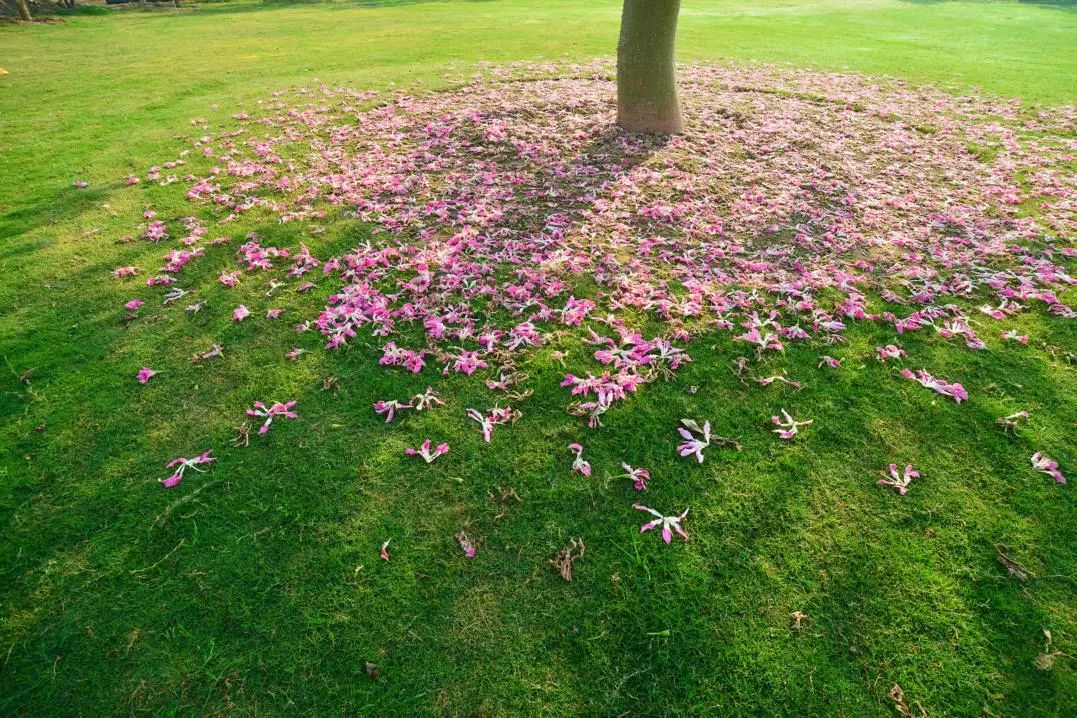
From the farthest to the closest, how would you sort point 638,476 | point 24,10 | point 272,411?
1. point 24,10
2. point 272,411
3. point 638,476

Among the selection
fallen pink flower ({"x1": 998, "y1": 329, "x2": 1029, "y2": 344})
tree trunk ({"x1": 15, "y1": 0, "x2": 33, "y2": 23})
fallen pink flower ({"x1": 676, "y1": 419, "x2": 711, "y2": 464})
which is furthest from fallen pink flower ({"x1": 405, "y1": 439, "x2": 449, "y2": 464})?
tree trunk ({"x1": 15, "y1": 0, "x2": 33, "y2": 23})

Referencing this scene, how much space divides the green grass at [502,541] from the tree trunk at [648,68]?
244 inches

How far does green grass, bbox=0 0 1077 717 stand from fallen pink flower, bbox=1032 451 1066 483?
0.26ft

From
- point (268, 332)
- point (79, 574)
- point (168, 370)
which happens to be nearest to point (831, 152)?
point (268, 332)

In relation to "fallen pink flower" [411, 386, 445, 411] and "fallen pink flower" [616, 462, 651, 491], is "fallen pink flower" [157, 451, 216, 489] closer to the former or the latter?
"fallen pink flower" [411, 386, 445, 411]

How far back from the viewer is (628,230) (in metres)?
6.76

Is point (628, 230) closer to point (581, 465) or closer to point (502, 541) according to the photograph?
point (581, 465)

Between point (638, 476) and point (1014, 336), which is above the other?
point (1014, 336)

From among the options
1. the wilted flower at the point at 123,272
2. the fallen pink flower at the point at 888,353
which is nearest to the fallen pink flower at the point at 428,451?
the fallen pink flower at the point at 888,353

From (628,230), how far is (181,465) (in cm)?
554

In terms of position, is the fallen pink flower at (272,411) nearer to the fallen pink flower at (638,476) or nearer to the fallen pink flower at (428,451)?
the fallen pink flower at (428,451)

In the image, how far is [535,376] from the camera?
14.8 ft

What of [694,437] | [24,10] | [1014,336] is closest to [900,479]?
[694,437]

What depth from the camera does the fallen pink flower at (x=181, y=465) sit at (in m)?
3.61
